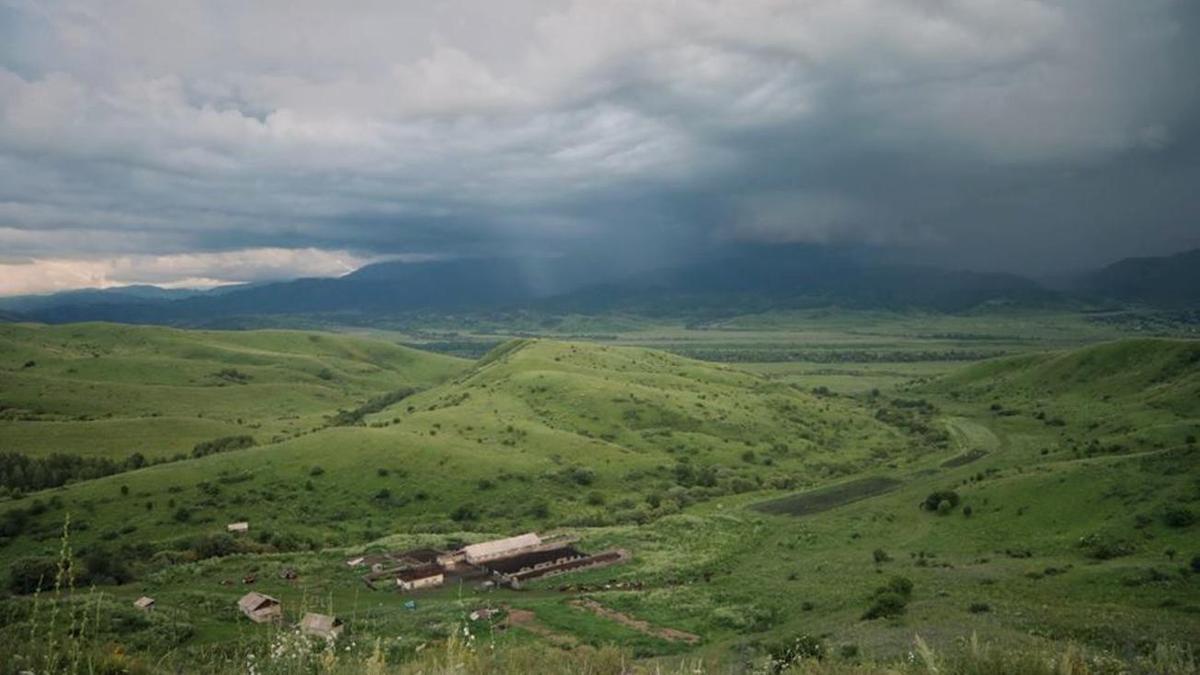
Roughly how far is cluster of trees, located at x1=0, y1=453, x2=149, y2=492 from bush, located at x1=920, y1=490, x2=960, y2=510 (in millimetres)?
98155

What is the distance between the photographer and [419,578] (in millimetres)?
54062

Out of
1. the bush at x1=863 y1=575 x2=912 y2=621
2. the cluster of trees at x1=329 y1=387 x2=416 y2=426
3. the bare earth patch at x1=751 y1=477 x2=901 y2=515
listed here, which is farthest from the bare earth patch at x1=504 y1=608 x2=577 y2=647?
the cluster of trees at x1=329 y1=387 x2=416 y2=426

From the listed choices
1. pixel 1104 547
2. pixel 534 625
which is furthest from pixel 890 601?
pixel 1104 547

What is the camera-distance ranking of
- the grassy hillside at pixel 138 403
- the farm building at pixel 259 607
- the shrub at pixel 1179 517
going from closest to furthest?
1. the farm building at pixel 259 607
2. the shrub at pixel 1179 517
3. the grassy hillside at pixel 138 403

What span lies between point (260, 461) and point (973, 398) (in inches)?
5437

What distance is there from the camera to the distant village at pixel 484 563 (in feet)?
177

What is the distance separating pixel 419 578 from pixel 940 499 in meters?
47.3

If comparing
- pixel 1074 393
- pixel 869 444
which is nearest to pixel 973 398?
pixel 1074 393

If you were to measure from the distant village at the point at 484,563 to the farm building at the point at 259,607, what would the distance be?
8868 millimetres

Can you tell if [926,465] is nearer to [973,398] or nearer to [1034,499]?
[1034,499]

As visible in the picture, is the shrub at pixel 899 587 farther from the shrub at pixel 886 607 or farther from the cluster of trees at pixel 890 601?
the shrub at pixel 886 607

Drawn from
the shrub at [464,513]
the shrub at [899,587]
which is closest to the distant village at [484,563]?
the shrub at [464,513]

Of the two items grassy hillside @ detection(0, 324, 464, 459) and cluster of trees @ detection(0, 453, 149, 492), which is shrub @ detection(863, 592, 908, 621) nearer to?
cluster of trees @ detection(0, 453, 149, 492)

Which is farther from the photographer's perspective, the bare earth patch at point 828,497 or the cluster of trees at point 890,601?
the bare earth patch at point 828,497
